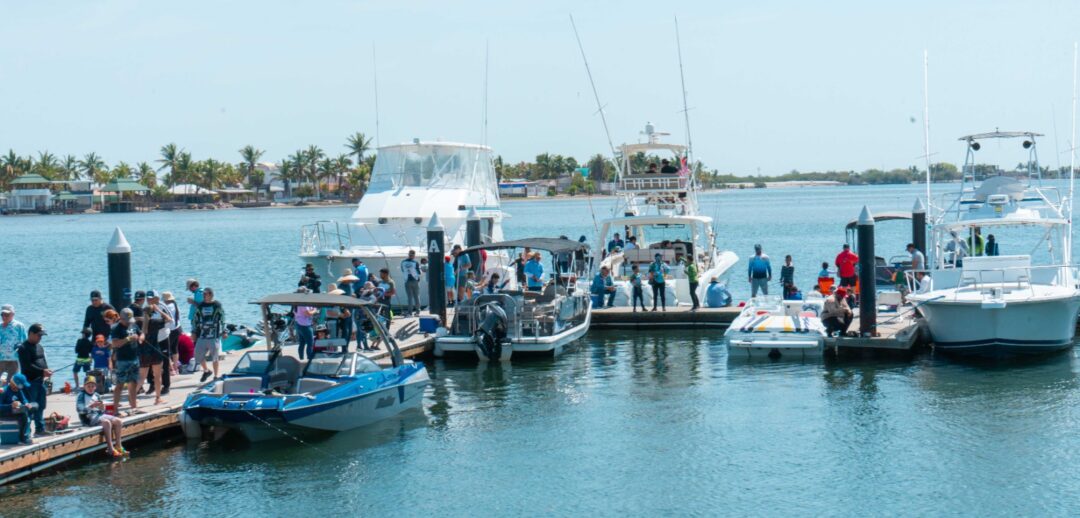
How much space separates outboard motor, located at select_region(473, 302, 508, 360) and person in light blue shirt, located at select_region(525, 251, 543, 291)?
2772 mm

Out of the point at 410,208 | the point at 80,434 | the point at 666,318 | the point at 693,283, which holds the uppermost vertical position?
the point at 410,208

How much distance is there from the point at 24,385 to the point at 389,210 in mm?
19806

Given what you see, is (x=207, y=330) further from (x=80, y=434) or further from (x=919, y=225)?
(x=919, y=225)

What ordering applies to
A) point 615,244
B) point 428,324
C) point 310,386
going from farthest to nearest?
point 615,244 → point 428,324 → point 310,386

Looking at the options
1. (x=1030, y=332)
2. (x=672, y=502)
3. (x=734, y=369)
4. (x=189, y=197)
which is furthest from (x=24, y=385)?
(x=189, y=197)

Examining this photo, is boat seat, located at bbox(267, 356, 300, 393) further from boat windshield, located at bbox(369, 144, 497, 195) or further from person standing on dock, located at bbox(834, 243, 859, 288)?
boat windshield, located at bbox(369, 144, 497, 195)

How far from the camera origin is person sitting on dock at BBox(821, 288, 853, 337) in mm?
24375

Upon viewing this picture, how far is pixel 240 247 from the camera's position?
80.6m

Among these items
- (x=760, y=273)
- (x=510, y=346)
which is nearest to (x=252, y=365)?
(x=510, y=346)

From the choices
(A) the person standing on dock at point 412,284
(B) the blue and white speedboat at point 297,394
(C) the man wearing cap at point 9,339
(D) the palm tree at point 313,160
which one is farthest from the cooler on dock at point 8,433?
(D) the palm tree at point 313,160

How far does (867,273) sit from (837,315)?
3.53 feet

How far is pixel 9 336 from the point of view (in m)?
16.0

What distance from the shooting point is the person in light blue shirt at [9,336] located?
16.0m

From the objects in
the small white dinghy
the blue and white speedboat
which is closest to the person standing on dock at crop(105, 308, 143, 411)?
the blue and white speedboat
